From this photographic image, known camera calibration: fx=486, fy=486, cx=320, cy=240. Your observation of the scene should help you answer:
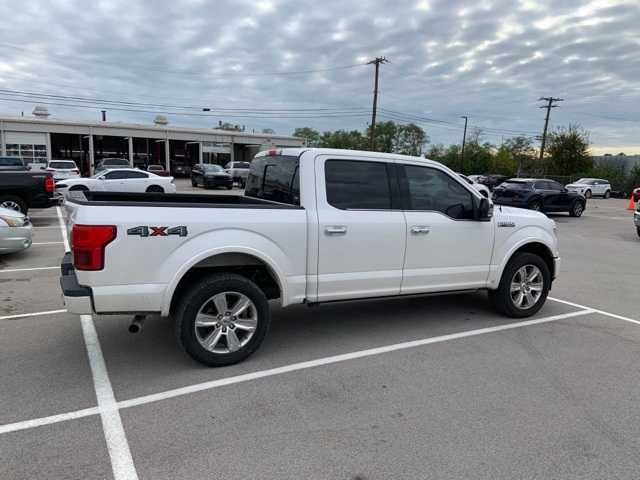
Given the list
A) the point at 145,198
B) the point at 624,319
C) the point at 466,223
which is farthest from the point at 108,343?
the point at 624,319

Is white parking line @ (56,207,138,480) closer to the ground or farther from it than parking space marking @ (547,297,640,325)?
closer to the ground

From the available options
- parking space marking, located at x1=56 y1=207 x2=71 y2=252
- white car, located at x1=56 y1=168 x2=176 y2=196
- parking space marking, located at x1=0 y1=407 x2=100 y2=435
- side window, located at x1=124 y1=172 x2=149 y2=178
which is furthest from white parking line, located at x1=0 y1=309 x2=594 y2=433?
side window, located at x1=124 y1=172 x2=149 y2=178

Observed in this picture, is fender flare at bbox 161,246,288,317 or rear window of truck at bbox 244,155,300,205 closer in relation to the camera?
fender flare at bbox 161,246,288,317

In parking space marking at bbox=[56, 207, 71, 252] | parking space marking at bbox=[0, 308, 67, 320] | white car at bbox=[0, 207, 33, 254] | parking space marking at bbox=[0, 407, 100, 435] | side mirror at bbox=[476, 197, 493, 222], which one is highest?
side mirror at bbox=[476, 197, 493, 222]

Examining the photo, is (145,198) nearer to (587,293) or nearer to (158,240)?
(158,240)

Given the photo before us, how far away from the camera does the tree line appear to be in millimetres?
50312

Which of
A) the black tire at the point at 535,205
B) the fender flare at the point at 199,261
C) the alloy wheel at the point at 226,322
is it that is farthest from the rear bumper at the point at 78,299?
the black tire at the point at 535,205

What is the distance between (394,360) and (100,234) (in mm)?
2729

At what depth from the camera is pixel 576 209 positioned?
21.9 metres

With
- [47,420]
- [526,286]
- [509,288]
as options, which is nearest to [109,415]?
[47,420]

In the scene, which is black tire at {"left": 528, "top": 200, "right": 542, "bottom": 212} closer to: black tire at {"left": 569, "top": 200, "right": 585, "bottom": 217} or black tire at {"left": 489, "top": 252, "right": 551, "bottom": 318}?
black tire at {"left": 569, "top": 200, "right": 585, "bottom": 217}

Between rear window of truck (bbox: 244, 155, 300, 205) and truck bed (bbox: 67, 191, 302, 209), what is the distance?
0.10 meters

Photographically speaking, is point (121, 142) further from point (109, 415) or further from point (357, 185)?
point (109, 415)

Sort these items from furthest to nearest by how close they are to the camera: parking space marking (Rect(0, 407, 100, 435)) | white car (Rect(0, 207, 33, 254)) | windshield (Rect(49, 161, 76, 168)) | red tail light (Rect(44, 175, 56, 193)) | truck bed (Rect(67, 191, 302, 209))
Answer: windshield (Rect(49, 161, 76, 168)) → red tail light (Rect(44, 175, 56, 193)) → white car (Rect(0, 207, 33, 254)) → truck bed (Rect(67, 191, 302, 209)) → parking space marking (Rect(0, 407, 100, 435))
